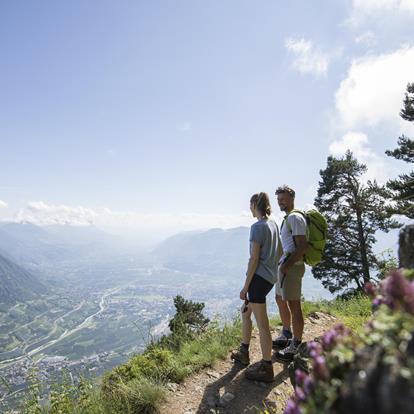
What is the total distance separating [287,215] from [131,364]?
12.4ft

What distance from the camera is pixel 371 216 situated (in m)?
19.2

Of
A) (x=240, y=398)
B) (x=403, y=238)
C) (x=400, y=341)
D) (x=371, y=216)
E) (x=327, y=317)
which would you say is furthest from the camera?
(x=371, y=216)

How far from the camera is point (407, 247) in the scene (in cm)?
211

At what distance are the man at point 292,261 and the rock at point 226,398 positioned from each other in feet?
4.45

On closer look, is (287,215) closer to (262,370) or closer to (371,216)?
(262,370)

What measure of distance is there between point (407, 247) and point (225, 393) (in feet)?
12.1

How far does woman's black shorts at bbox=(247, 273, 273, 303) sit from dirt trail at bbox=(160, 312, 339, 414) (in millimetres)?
1308

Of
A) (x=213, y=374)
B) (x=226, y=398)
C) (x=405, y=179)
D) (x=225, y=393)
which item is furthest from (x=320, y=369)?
(x=405, y=179)

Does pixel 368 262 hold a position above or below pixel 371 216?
below

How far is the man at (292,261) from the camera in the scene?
4.77 m

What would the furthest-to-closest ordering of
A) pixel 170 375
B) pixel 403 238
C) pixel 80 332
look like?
pixel 80 332
pixel 170 375
pixel 403 238

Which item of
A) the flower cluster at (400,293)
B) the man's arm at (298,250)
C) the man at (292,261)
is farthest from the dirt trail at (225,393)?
the flower cluster at (400,293)

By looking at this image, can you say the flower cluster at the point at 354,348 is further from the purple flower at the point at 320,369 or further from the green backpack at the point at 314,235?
the green backpack at the point at 314,235

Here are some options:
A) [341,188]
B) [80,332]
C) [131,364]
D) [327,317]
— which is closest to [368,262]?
[341,188]
